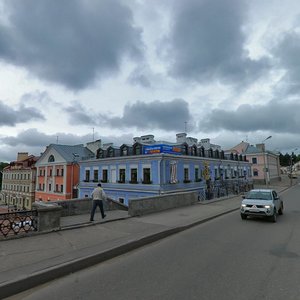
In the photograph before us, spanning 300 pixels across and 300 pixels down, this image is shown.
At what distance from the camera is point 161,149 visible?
1085 inches

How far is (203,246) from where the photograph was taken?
301 inches

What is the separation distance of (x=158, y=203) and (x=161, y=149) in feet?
43.5

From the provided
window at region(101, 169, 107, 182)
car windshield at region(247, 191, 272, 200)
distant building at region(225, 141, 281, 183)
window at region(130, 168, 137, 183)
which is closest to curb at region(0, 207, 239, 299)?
car windshield at region(247, 191, 272, 200)

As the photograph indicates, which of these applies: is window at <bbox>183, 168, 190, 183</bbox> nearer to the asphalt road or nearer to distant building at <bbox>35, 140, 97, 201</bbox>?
distant building at <bbox>35, 140, 97, 201</bbox>

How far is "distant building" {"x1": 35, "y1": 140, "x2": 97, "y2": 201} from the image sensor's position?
39500mm

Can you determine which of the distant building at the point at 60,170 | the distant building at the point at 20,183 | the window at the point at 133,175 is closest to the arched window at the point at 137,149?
the window at the point at 133,175

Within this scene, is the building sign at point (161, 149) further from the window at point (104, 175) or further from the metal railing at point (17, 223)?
the metal railing at point (17, 223)

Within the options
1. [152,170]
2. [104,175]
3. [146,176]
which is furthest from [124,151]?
[152,170]

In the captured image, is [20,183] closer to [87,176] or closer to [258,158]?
[87,176]

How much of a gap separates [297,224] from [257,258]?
254 inches

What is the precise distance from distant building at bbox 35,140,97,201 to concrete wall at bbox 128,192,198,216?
1006 inches

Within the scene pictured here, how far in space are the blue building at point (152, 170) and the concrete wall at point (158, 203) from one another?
6060 millimetres

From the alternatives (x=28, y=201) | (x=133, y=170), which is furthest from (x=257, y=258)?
(x=28, y=201)

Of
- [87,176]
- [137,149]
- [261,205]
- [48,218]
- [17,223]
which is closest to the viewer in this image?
[17,223]
